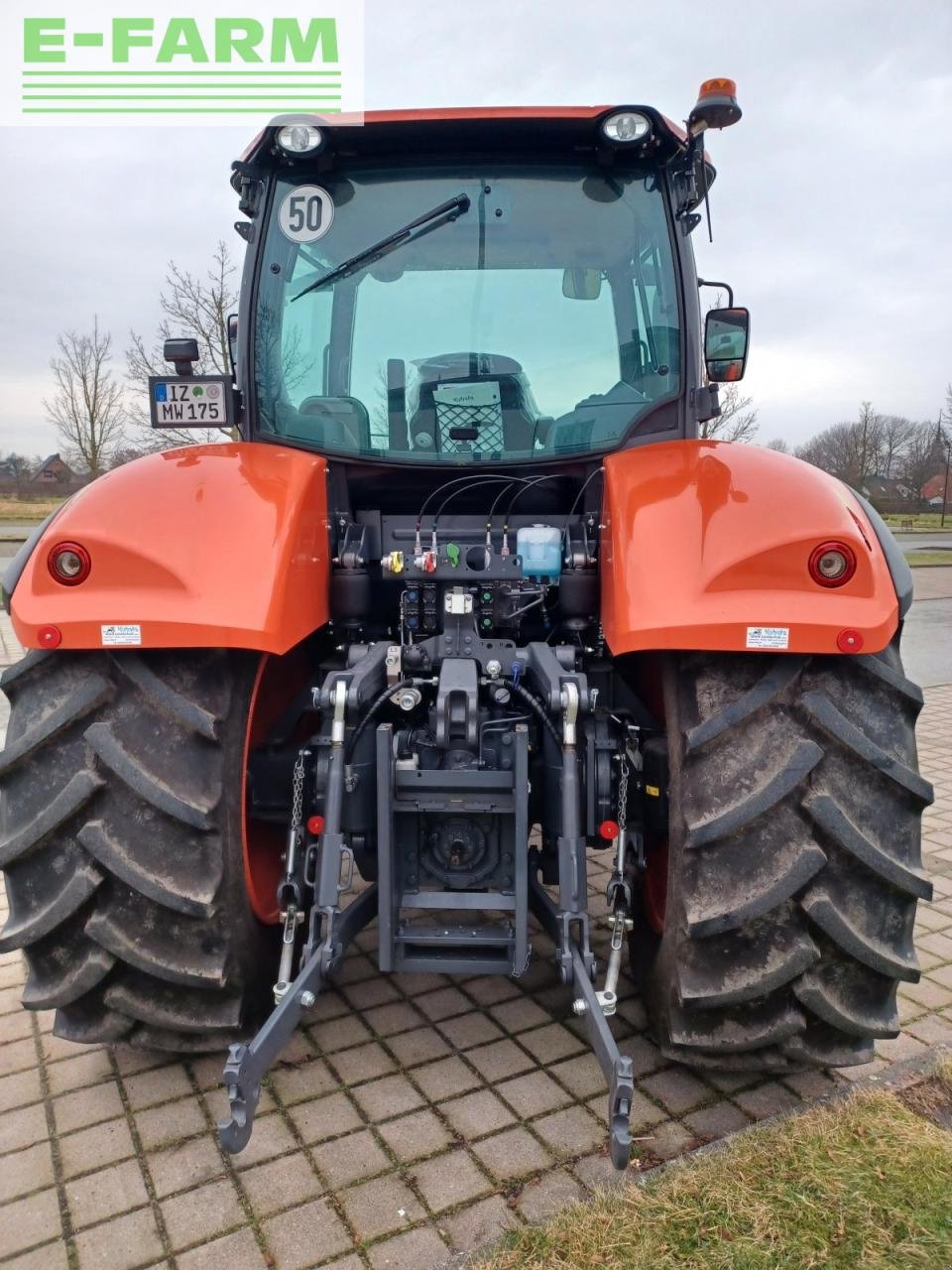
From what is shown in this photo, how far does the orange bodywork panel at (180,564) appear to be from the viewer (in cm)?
213

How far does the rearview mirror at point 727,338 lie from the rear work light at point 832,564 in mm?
1152

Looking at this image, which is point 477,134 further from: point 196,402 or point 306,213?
point 196,402

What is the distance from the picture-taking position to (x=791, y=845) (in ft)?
6.93

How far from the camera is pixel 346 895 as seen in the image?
11.3 feet

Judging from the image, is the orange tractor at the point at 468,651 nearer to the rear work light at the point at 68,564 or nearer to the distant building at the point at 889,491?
the rear work light at the point at 68,564

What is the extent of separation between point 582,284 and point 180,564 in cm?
161

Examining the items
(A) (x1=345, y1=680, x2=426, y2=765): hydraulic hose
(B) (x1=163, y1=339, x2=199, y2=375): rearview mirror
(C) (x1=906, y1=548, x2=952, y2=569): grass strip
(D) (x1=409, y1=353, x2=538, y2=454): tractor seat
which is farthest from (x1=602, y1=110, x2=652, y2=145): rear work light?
(C) (x1=906, y1=548, x2=952, y2=569): grass strip

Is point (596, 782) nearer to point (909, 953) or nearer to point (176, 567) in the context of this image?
point (909, 953)

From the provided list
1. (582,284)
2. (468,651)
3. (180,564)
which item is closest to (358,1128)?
(468,651)

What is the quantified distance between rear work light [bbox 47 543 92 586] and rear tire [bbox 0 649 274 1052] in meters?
0.19

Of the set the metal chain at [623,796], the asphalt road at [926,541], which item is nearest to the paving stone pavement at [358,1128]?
the metal chain at [623,796]

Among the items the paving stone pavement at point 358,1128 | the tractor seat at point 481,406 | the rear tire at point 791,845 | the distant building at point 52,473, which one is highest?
the distant building at point 52,473

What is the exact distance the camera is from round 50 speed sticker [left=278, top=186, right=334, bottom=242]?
9.66ft

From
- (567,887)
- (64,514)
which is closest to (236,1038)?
(567,887)
